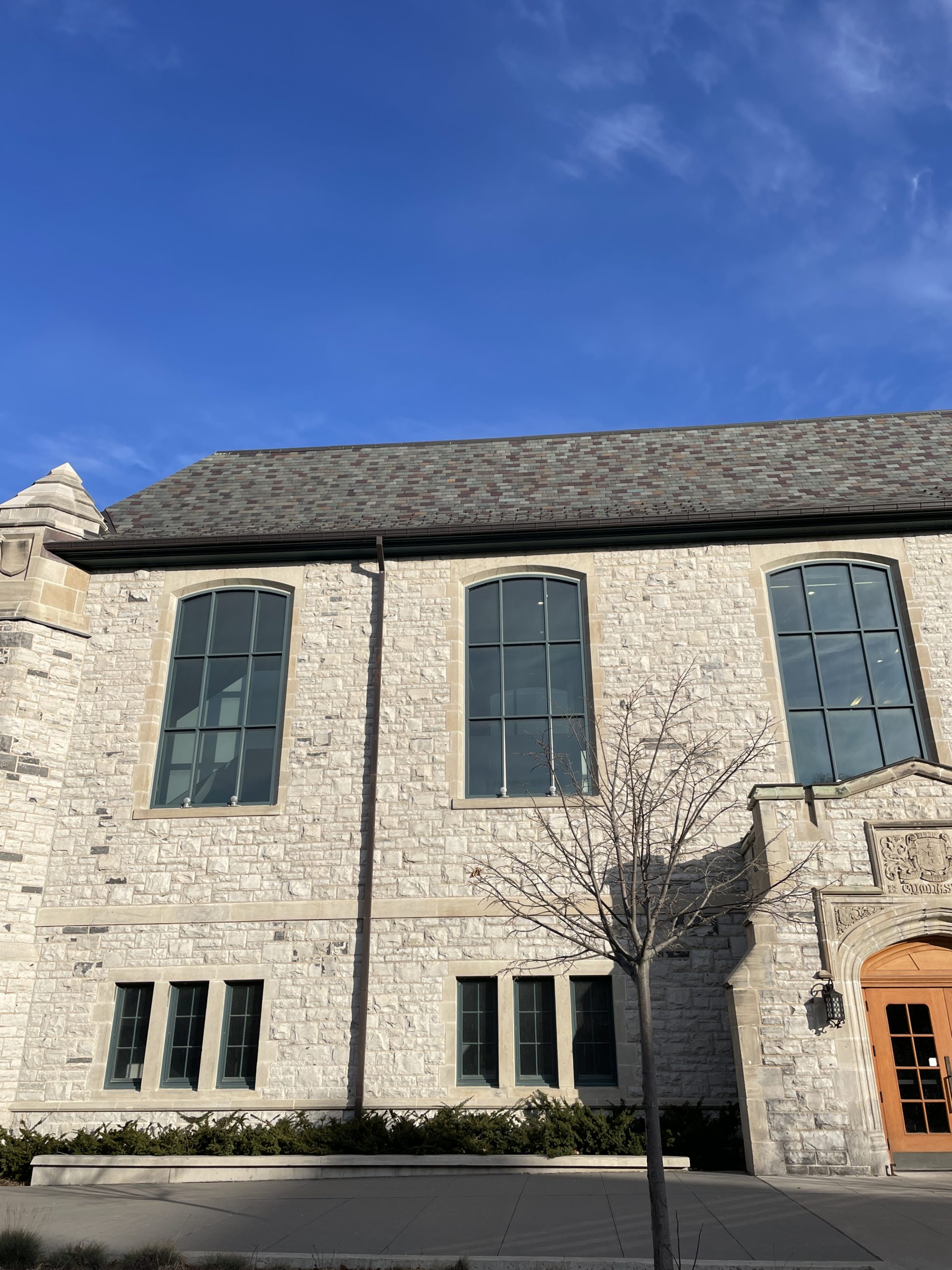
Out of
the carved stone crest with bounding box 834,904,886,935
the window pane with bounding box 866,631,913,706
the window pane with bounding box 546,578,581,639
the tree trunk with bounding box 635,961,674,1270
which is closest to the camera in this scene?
the tree trunk with bounding box 635,961,674,1270

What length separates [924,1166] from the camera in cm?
Answer: 1041

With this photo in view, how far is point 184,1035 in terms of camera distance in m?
12.6

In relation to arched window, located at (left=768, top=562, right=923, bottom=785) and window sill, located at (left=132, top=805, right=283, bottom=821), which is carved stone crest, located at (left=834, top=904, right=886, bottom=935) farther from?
window sill, located at (left=132, top=805, right=283, bottom=821)

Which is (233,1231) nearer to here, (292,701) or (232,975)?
(232,975)

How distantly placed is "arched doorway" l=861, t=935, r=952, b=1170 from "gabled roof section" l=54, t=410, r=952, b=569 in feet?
21.8

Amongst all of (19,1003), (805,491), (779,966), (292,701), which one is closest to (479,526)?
(292,701)

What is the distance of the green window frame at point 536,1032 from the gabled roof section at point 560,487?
6.70 m

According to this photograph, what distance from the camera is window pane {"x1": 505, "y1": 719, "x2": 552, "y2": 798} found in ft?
44.5

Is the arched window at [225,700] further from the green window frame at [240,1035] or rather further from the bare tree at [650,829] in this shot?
the bare tree at [650,829]

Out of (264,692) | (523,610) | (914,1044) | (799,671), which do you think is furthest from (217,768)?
(914,1044)

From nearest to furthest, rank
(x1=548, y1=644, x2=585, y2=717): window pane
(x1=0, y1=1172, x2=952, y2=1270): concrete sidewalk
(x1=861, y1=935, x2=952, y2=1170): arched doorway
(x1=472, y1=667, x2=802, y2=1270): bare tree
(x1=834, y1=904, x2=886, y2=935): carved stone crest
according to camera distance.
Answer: (x1=0, y1=1172, x2=952, y2=1270): concrete sidewalk, (x1=861, y1=935, x2=952, y2=1170): arched doorway, (x1=834, y1=904, x2=886, y2=935): carved stone crest, (x1=472, y1=667, x2=802, y2=1270): bare tree, (x1=548, y1=644, x2=585, y2=717): window pane

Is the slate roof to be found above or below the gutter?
above

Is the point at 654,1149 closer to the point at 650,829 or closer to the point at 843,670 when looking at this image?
the point at 650,829

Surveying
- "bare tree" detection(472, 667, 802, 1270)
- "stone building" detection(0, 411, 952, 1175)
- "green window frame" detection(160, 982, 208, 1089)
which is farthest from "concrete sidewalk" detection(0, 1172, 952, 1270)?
"bare tree" detection(472, 667, 802, 1270)
